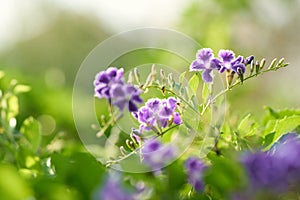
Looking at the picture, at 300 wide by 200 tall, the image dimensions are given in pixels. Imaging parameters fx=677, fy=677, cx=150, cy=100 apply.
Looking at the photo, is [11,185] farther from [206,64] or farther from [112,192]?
[206,64]

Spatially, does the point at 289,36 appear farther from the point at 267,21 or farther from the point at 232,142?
the point at 232,142

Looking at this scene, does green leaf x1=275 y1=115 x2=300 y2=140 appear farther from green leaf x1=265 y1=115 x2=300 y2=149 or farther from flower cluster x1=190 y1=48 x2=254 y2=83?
flower cluster x1=190 y1=48 x2=254 y2=83

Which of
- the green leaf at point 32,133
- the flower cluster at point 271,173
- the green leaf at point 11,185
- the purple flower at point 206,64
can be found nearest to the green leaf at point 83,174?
the green leaf at point 11,185

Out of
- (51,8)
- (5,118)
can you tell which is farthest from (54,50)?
(5,118)

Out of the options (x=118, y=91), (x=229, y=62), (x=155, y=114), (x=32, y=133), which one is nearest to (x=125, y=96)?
(x=118, y=91)

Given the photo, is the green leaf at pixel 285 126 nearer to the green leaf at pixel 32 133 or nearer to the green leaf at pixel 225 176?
the green leaf at pixel 225 176

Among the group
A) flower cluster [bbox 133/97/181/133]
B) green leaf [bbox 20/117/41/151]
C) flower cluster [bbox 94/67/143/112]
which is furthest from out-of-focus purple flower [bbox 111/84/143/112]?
green leaf [bbox 20/117/41/151]
